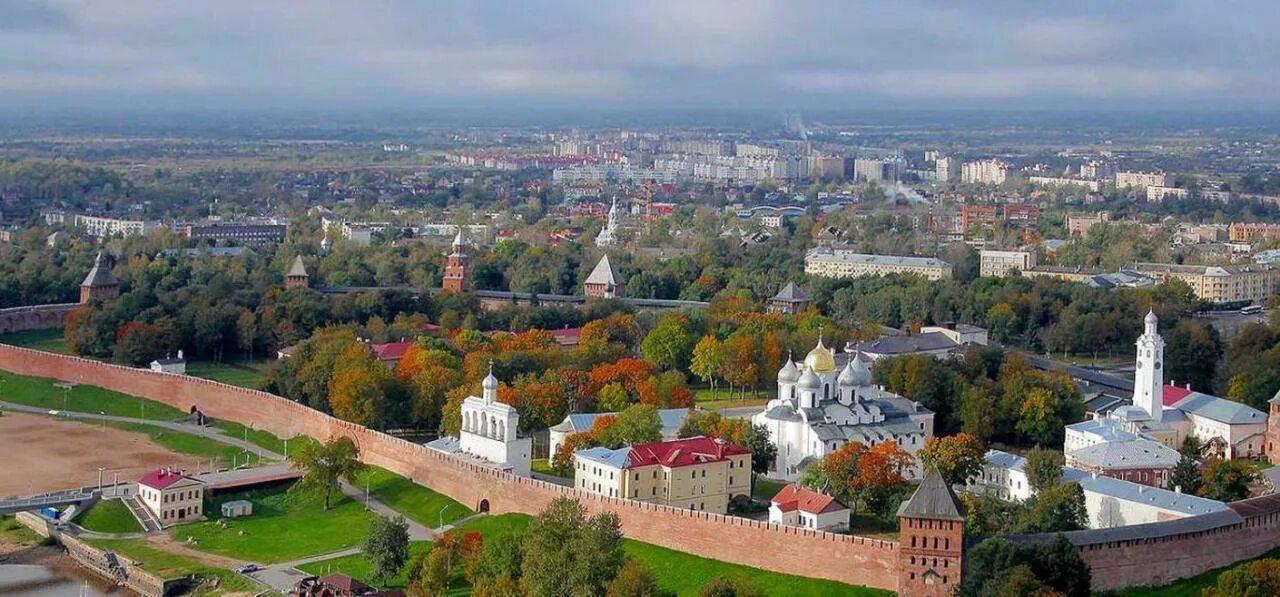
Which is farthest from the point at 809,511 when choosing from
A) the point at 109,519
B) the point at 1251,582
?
the point at 109,519

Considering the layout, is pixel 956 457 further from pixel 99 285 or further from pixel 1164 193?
pixel 1164 193

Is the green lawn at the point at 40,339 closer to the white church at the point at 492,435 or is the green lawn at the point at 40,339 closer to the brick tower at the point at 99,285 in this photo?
the brick tower at the point at 99,285

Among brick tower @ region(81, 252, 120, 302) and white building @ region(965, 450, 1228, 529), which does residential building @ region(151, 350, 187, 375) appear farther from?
white building @ region(965, 450, 1228, 529)

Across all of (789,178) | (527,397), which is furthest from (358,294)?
(789,178)

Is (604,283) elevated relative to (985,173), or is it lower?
elevated

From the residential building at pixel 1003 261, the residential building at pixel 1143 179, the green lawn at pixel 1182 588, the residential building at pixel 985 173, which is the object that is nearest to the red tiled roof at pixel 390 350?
the green lawn at pixel 1182 588

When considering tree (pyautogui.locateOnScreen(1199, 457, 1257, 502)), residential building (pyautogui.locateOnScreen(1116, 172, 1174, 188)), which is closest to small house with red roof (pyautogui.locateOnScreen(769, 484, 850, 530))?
tree (pyautogui.locateOnScreen(1199, 457, 1257, 502))

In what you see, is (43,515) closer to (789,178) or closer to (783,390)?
(783,390)
